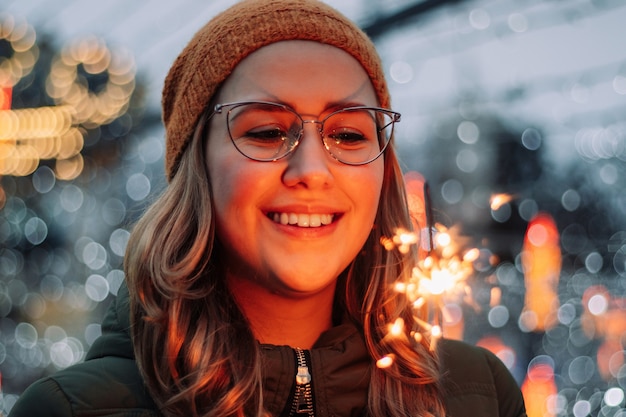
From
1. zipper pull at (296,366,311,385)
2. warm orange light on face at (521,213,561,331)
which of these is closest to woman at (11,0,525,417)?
zipper pull at (296,366,311,385)

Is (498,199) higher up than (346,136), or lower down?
lower down

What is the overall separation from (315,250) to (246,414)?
438 millimetres

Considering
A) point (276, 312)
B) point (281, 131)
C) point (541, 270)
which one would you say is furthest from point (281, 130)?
point (541, 270)

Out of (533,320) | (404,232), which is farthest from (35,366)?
(404,232)

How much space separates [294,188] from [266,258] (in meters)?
0.19

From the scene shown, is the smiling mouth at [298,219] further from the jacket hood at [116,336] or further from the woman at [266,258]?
the jacket hood at [116,336]

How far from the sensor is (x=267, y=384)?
1.89 meters

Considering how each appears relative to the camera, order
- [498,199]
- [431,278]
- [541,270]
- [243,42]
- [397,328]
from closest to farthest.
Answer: [243,42] → [397,328] → [431,278] → [498,199] → [541,270]

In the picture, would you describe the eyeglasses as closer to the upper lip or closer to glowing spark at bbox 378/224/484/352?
the upper lip

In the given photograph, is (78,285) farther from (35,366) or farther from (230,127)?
(230,127)

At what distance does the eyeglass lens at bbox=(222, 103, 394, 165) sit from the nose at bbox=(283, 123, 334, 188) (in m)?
0.01

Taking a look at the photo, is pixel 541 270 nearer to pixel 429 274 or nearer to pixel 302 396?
pixel 429 274

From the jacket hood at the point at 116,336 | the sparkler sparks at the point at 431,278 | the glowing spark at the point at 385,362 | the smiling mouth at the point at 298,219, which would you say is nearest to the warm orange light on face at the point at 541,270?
the sparkler sparks at the point at 431,278

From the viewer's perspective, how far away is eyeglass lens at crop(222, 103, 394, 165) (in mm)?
1950
